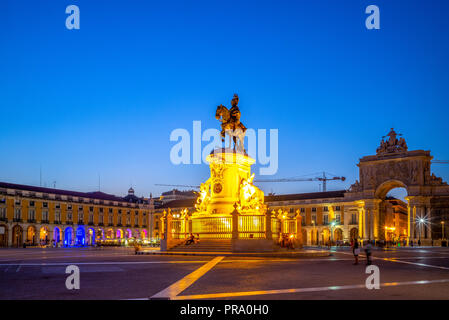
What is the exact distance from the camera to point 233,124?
27328 millimetres

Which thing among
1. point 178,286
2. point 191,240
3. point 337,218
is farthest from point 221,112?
point 337,218

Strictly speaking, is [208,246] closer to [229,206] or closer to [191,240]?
[191,240]

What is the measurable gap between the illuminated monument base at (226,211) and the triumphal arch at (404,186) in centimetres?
5008

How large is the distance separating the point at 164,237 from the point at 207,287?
16693 mm

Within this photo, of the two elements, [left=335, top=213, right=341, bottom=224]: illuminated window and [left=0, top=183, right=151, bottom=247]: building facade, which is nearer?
[left=0, top=183, right=151, bottom=247]: building facade

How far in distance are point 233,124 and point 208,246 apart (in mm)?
7152

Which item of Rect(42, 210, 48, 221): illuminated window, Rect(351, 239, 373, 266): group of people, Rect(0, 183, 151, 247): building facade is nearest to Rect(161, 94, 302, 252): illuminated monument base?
Rect(351, 239, 373, 266): group of people

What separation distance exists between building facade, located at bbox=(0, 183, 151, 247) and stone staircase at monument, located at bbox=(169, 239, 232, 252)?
4029 cm

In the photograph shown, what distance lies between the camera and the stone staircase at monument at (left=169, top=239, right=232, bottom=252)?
956 inches

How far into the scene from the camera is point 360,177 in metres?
80.9

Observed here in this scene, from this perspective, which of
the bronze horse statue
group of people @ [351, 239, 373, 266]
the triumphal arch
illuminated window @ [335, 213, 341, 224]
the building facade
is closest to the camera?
group of people @ [351, 239, 373, 266]

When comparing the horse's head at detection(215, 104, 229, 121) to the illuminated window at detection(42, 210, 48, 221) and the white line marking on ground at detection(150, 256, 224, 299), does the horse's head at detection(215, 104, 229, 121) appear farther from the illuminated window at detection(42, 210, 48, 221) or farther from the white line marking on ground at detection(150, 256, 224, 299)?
the illuminated window at detection(42, 210, 48, 221)
